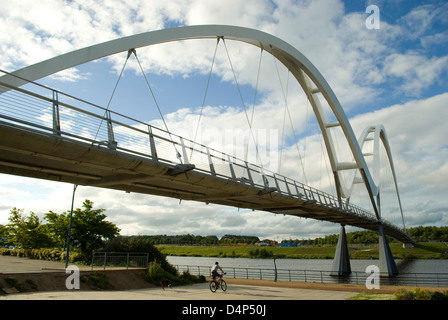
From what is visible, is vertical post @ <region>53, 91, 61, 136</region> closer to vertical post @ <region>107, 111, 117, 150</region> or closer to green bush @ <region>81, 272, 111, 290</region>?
vertical post @ <region>107, 111, 117, 150</region>

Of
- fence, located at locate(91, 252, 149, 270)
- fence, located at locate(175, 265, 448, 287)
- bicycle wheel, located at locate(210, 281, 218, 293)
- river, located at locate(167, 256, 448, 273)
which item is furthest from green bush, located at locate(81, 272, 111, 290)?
river, located at locate(167, 256, 448, 273)

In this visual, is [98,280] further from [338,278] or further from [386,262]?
[386,262]

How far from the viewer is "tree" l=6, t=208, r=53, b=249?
3481 cm

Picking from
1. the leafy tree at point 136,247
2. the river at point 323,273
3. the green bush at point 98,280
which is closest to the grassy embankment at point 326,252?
the river at point 323,273

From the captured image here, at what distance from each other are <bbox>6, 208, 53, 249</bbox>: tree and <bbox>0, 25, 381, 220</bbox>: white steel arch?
25896 mm

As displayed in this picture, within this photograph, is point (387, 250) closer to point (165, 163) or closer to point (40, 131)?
point (165, 163)

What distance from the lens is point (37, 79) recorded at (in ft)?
37.3

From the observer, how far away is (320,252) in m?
89.5

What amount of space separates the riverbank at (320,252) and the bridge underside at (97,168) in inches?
2055

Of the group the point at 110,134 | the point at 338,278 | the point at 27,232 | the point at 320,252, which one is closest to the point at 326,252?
the point at 320,252
